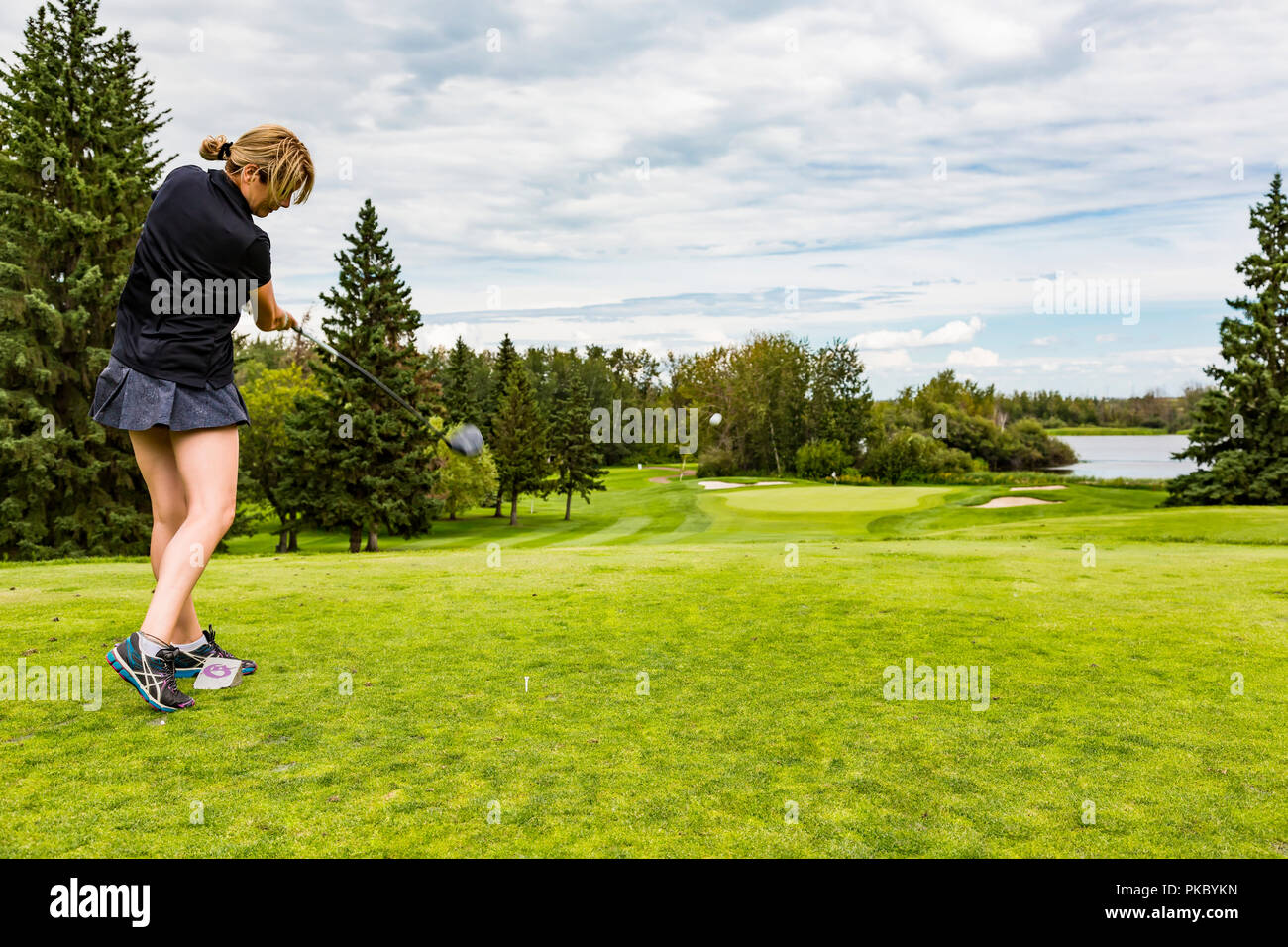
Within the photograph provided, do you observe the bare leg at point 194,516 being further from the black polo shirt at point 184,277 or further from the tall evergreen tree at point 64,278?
the tall evergreen tree at point 64,278

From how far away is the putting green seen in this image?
39.9 meters

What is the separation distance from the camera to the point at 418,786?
3527 mm

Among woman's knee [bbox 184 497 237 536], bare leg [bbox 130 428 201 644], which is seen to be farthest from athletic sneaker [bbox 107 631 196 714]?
woman's knee [bbox 184 497 237 536]

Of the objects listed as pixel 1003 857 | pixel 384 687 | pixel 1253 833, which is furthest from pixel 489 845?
pixel 1253 833

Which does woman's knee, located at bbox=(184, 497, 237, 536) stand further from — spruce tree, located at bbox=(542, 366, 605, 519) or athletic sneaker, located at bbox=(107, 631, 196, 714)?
spruce tree, located at bbox=(542, 366, 605, 519)

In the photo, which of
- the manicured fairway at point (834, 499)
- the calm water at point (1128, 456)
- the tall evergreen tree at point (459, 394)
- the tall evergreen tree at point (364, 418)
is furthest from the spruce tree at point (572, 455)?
the calm water at point (1128, 456)

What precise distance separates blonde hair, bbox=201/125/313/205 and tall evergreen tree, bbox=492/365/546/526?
1945 inches

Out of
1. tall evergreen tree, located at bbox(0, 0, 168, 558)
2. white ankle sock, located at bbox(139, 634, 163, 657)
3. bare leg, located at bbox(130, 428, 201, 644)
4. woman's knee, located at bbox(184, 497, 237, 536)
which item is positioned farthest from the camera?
tall evergreen tree, located at bbox(0, 0, 168, 558)

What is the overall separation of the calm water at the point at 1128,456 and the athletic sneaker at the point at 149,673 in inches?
1809

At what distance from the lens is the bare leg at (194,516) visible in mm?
4465

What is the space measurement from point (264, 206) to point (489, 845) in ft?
12.2

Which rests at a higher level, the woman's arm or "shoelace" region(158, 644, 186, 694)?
the woman's arm

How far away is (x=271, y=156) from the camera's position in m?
4.67

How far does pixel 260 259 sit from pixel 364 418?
36.4 meters
